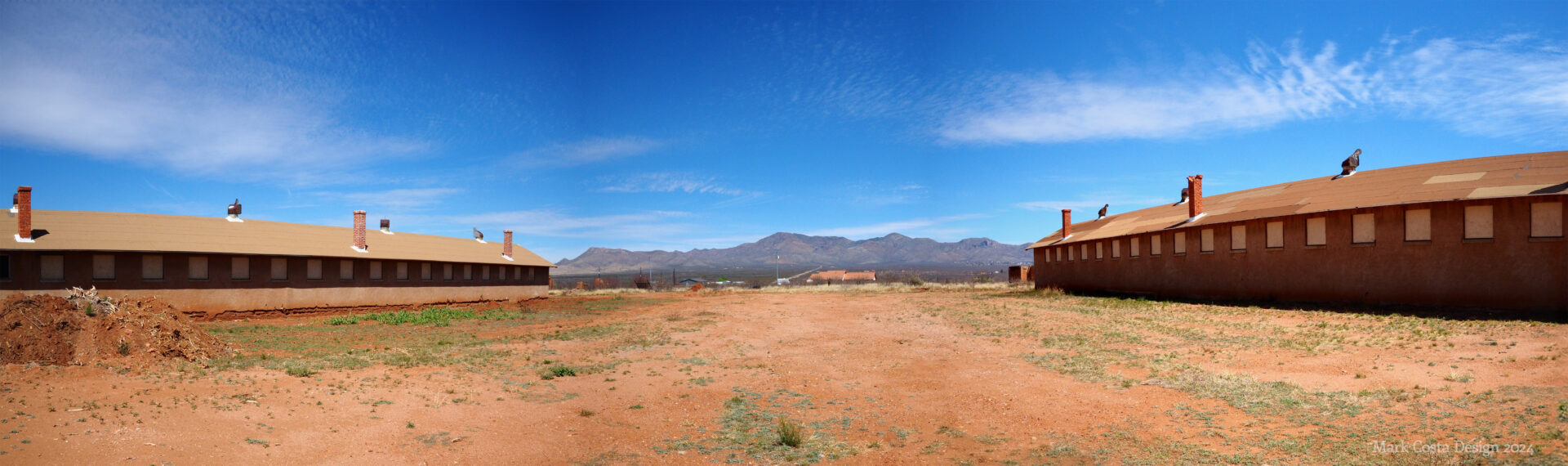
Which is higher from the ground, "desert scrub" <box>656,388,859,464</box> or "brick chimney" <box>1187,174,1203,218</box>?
"brick chimney" <box>1187,174,1203,218</box>

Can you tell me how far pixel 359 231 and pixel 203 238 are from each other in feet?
20.2

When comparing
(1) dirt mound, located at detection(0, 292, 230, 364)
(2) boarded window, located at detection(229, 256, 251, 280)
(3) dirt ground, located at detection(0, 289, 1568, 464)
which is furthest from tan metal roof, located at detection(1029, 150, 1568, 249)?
(2) boarded window, located at detection(229, 256, 251, 280)

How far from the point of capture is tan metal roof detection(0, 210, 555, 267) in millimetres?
26703

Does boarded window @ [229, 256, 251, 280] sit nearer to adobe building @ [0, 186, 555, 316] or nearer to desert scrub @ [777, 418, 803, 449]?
adobe building @ [0, 186, 555, 316]

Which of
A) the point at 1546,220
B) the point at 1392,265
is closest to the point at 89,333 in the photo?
the point at 1392,265

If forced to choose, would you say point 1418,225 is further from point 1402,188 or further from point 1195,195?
point 1195,195

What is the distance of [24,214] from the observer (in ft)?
85.1

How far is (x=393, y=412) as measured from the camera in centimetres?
1084

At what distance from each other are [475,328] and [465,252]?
19830 millimetres

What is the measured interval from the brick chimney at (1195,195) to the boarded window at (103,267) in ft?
133

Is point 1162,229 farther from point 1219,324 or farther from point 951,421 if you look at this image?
point 951,421

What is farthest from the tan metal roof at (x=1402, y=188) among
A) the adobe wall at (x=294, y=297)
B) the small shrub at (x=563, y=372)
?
the adobe wall at (x=294, y=297)

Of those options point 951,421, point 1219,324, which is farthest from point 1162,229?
point 951,421

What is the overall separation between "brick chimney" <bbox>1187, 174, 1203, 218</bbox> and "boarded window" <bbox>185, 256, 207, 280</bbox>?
38.6 metres
